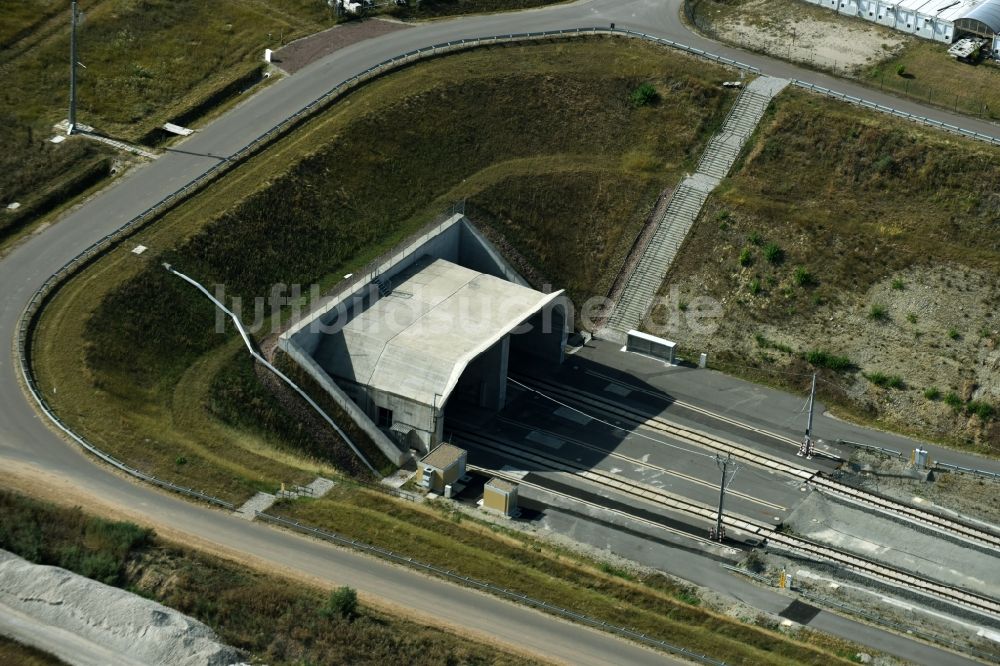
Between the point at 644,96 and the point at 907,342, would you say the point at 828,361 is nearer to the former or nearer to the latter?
the point at 907,342

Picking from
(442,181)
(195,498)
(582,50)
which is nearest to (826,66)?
(582,50)

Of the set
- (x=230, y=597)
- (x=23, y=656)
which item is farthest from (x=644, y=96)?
(x=23, y=656)

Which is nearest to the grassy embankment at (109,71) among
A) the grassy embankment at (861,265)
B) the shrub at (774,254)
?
the grassy embankment at (861,265)

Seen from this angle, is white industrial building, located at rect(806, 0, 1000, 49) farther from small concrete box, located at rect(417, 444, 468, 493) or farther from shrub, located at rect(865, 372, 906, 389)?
small concrete box, located at rect(417, 444, 468, 493)

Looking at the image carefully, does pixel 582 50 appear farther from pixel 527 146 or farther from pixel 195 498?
pixel 195 498

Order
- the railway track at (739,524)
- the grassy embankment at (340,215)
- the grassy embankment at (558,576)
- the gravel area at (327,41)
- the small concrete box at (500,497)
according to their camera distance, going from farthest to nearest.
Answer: the gravel area at (327,41) → the small concrete box at (500,497) → the grassy embankment at (340,215) → the railway track at (739,524) → the grassy embankment at (558,576)

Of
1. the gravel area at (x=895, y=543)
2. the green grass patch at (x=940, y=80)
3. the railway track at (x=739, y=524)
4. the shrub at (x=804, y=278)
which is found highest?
the green grass patch at (x=940, y=80)

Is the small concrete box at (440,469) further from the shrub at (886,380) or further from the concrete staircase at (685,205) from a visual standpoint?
the shrub at (886,380)
